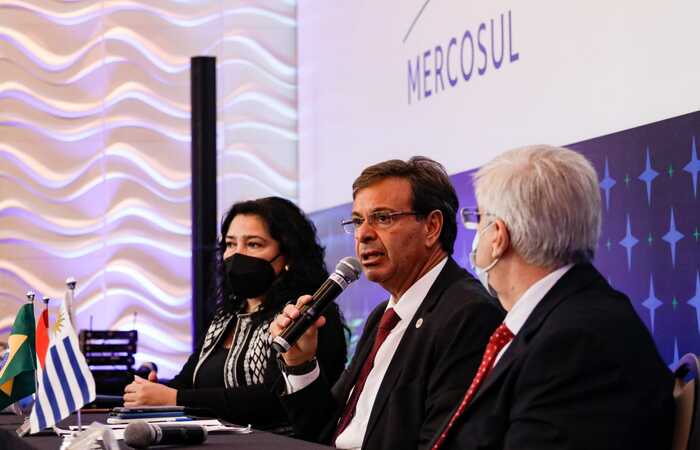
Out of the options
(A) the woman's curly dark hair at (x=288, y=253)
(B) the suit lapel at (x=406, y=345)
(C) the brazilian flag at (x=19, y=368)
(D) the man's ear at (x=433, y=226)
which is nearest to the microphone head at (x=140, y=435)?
(B) the suit lapel at (x=406, y=345)

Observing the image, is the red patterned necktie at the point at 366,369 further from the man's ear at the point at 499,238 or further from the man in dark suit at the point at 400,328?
the man's ear at the point at 499,238

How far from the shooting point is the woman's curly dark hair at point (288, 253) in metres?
4.10

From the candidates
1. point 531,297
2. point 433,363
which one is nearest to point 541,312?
point 531,297

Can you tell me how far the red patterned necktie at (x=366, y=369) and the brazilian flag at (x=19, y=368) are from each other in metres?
1.19

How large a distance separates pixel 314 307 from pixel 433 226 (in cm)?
51

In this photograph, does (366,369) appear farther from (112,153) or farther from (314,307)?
(112,153)

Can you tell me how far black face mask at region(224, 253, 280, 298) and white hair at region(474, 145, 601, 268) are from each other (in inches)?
75.3

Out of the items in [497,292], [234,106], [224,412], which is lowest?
[224,412]

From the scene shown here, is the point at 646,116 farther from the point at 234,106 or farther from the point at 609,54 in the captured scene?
the point at 234,106

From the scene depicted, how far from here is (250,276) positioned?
4.09 m

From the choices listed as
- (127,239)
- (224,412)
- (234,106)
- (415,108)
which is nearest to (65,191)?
(127,239)

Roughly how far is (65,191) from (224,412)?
12.5ft

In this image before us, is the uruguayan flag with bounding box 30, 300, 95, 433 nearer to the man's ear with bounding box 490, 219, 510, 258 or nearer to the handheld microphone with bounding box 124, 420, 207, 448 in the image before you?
the handheld microphone with bounding box 124, 420, 207, 448

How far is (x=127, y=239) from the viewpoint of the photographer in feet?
23.5
